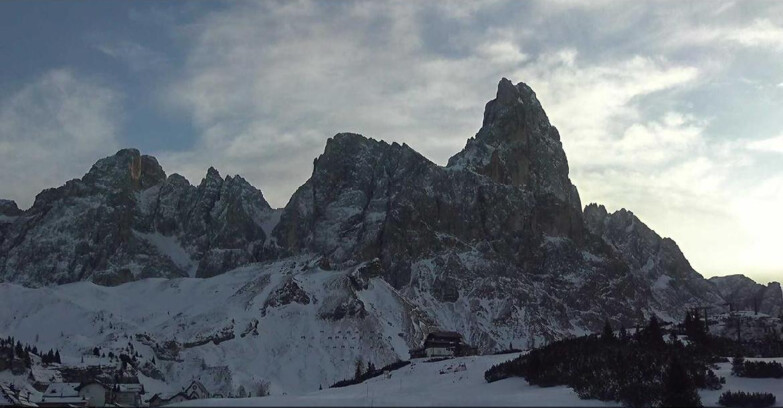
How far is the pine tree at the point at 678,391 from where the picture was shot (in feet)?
240

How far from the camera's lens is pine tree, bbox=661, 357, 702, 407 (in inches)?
2874

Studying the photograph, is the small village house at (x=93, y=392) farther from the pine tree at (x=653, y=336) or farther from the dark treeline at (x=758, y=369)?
the dark treeline at (x=758, y=369)

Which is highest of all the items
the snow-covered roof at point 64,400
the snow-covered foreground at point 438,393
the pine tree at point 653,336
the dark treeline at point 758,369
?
the pine tree at point 653,336

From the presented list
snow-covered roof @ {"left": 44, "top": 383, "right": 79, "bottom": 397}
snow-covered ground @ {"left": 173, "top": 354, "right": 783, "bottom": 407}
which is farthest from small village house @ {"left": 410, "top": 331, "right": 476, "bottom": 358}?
snow-covered roof @ {"left": 44, "top": 383, "right": 79, "bottom": 397}

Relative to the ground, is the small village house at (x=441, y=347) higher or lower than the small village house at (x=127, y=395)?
higher

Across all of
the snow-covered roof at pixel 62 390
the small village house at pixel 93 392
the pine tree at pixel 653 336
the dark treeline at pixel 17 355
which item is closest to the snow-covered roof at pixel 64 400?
the snow-covered roof at pixel 62 390

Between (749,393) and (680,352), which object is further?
(680,352)

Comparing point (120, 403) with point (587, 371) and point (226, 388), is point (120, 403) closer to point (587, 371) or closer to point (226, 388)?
point (226, 388)

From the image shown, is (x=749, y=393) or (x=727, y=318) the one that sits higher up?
(x=727, y=318)

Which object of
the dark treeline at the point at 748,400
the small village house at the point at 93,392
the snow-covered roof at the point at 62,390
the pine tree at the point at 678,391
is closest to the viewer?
the pine tree at the point at 678,391

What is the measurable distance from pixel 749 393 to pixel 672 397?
546 inches

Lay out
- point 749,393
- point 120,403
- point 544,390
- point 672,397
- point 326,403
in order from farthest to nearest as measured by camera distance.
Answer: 1. point 120,403
2. point 544,390
3. point 749,393
4. point 672,397
5. point 326,403

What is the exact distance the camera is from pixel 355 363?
19812cm

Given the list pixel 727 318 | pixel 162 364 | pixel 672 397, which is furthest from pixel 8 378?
pixel 727 318
